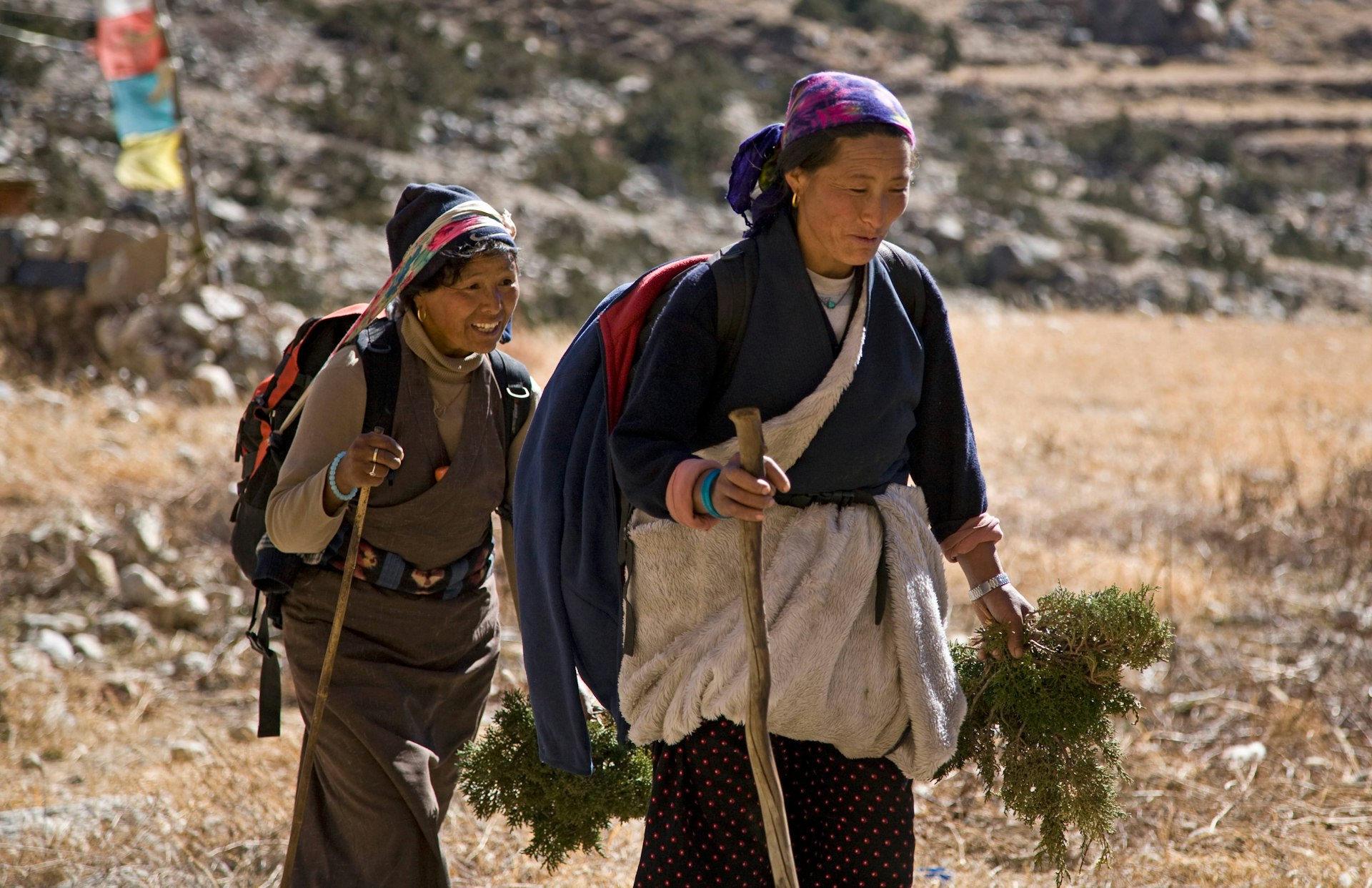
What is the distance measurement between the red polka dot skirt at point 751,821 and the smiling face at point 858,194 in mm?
766

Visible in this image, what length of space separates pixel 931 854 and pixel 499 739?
1419 millimetres

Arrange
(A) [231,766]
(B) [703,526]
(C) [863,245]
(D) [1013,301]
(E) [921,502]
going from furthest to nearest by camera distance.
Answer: (D) [1013,301], (A) [231,766], (E) [921,502], (C) [863,245], (B) [703,526]

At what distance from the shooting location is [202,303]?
9.92 m

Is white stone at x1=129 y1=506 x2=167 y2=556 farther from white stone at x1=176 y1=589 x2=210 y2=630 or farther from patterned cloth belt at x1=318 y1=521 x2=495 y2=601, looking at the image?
patterned cloth belt at x1=318 y1=521 x2=495 y2=601

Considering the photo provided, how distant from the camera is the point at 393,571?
255 centimetres

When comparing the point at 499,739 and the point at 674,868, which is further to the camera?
the point at 499,739

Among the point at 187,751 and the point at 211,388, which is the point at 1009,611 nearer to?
the point at 187,751

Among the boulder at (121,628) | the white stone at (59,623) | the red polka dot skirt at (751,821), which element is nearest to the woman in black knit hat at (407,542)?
the red polka dot skirt at (751,821)

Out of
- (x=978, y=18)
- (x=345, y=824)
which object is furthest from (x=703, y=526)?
(x=978, y=18)

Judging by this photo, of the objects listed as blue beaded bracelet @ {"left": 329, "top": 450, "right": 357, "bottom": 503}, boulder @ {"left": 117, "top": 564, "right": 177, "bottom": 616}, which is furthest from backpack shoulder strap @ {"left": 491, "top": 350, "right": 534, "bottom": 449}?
boulder @ {"left": 117, "top": 564, "right": 177, "bottom": 616}

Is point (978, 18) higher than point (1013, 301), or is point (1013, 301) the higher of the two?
point (978, 18)

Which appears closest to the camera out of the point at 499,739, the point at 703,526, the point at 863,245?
the point at 703,526

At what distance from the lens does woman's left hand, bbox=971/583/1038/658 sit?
2.16m

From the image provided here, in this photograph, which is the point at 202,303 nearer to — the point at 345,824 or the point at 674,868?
the point at 345,824
